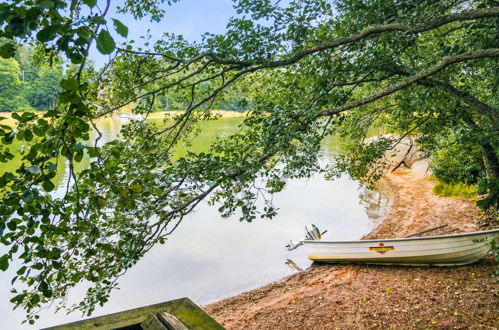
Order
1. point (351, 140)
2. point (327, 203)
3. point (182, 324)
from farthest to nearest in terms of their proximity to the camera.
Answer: point (327, 203) < point (351, 140) < point (182, 324)

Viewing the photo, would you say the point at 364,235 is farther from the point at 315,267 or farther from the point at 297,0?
the point at 297,0

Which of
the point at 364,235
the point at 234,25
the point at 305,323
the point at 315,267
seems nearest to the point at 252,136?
the point at 234,25

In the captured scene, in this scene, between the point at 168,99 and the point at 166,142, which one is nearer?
the point at 166,142

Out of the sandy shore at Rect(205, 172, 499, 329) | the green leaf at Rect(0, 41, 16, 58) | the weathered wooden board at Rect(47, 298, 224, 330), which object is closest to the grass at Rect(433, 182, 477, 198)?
the sandy shore at Rect(205, 172, 499, 329)

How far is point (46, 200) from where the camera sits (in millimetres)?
1362

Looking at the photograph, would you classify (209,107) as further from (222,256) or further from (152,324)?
(222,256)

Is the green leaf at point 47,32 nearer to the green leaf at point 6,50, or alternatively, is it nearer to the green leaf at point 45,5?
the green leaf at point 45,5

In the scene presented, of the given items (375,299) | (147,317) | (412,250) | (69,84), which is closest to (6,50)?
(69,84)

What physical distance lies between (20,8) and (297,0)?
12.6 feet

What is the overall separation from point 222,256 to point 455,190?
8851mm

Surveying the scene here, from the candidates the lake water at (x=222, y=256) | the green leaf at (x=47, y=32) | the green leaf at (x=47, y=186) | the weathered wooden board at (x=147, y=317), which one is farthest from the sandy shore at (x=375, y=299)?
the green leaf at (x=47, y=32)

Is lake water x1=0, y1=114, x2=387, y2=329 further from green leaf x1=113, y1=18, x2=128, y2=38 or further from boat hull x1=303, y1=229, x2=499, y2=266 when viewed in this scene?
green leaf x1=113, y1=18, x2=128, y2=38

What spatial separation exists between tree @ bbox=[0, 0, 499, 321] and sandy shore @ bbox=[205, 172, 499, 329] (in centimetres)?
185

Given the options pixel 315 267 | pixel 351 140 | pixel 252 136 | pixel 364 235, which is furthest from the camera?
pixel 364 235
